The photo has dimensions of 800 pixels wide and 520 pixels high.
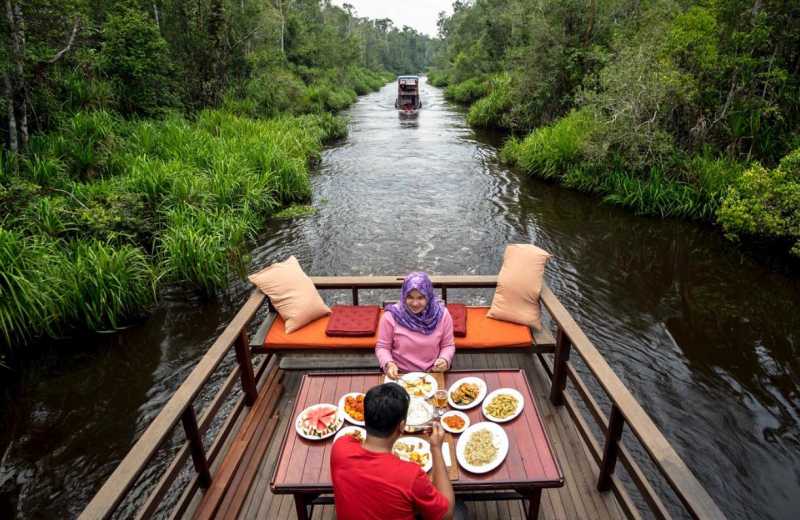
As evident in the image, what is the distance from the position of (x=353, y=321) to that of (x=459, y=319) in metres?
1.05

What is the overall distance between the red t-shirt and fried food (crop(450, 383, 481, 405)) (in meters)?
1.05

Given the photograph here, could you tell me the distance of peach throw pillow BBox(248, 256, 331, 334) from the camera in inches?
185

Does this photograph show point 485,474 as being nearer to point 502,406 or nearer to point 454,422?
point 454,422

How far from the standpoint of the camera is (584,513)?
3.13 meters

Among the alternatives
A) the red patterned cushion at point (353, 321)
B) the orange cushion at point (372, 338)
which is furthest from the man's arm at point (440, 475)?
the red patterned cushion at point (353, 321)

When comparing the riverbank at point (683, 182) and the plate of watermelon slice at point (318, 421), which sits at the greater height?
the plate of watermelon slice at point (318, 421)

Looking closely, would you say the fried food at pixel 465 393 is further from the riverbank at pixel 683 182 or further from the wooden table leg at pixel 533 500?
the riverbank at pixel 683 182

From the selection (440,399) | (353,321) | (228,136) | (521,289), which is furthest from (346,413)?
(228,136)

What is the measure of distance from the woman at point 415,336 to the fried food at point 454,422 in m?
0.67

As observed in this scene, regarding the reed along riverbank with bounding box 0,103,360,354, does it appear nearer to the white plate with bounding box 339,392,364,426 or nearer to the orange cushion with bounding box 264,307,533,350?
the orange cushion with bounding box 264,307,533,350

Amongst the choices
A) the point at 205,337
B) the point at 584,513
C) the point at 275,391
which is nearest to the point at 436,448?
the point at 584,513

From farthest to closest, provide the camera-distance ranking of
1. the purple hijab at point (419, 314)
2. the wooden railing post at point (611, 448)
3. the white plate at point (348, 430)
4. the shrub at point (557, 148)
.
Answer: the shrub at point (557, 148)
the purple hijab at point (419, 314)
the wooden railing post at point (611, 448)
the white plate at point (348, 430)

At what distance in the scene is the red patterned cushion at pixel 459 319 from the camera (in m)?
4.50

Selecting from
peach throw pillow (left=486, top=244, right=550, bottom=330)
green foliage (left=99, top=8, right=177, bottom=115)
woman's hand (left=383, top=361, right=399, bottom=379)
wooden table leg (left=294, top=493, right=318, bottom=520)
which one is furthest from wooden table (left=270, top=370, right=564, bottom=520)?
green foliage (left=99, top=8, right=177, bottom=115)
